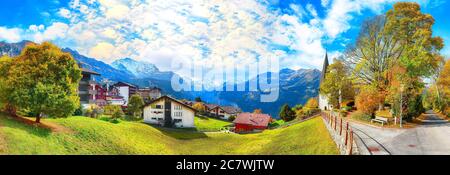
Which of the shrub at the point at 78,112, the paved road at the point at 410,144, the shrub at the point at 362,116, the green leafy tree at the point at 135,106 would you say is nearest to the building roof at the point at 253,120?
the paved road at the point at 410,144

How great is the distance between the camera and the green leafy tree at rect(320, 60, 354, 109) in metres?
15.0

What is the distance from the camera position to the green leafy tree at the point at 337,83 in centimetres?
1496

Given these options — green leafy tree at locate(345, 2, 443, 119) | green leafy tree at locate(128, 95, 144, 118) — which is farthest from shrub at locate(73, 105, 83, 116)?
green leafy tree at locate(345, 2, 443, 119)

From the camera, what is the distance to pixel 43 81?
6.45m

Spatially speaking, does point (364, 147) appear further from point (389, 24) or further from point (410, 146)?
point (389, 24)

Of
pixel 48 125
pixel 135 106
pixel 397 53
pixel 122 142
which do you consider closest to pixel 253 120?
pixel 122 142

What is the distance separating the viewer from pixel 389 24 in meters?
10.3

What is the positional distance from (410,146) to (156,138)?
7.32 m

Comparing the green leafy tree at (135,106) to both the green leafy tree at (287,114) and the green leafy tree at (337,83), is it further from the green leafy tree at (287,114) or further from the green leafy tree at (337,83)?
the green leafy tree at (287,114)

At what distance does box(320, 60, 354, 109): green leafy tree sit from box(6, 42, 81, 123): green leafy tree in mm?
13328

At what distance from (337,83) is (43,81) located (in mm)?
15512

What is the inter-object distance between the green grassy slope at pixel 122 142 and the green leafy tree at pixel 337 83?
8.44 meters

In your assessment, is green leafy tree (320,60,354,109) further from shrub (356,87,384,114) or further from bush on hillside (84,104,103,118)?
bush on hillside (84,104,103,118)
